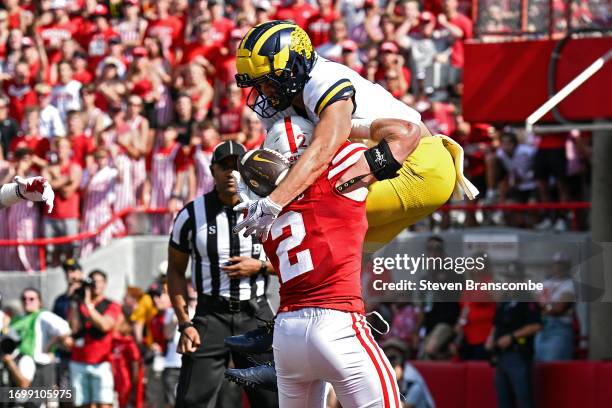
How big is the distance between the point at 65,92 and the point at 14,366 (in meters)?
5.68

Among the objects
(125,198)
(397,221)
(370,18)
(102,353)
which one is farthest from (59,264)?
(397,221)

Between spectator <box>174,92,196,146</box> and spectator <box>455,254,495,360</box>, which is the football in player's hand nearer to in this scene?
spectator <box>455,254,495,360</box>

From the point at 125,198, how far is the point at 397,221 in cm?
871

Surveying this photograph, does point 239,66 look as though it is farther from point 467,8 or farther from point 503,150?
point 467,8

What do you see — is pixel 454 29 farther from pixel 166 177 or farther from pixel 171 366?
pixel 171 366

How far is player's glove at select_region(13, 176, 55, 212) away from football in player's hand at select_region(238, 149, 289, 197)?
147cm

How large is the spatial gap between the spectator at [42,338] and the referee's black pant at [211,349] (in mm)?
4165

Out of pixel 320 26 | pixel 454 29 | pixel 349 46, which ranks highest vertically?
pixel 320 26

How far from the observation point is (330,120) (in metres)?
5.02

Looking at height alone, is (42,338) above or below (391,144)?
below

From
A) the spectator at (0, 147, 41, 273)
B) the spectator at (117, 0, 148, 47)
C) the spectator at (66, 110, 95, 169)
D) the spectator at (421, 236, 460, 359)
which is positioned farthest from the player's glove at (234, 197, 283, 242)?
the spectator at (117, 0, 148, 47)

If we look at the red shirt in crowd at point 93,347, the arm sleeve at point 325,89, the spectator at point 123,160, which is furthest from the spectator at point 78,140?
the arm sleeve at point 325,89

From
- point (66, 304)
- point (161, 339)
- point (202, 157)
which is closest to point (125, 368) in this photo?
point (161, 339)

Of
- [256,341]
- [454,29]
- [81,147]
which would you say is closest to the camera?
[256,341]
